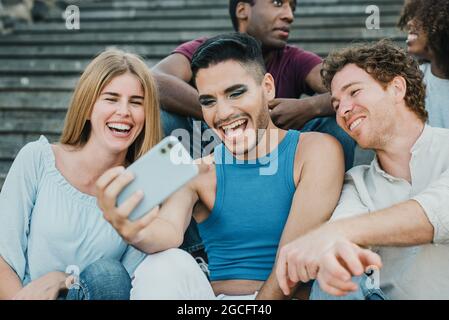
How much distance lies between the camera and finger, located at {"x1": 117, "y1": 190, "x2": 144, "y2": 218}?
156cm

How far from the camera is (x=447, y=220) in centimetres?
167

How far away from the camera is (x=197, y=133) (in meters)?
2.71

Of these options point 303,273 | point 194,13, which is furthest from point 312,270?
point 194,13

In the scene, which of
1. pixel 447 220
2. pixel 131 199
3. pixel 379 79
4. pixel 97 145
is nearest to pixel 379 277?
pixel 447 220

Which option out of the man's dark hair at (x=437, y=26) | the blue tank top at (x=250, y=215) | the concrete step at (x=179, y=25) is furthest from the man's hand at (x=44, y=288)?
the concrete step at (x=179, y=25)

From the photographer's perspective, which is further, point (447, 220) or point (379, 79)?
point (379, 79)

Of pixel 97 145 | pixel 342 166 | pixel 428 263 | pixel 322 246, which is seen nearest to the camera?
pixel 322 246

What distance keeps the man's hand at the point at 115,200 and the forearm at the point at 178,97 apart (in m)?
1.05

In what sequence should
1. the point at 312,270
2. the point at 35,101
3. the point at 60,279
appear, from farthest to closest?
the point at 35,101 < the point at 60,279 < the point at 312,270

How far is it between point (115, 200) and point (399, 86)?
1.07 meters

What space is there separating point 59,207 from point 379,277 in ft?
3.56

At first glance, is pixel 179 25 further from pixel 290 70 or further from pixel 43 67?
pixel 290 70

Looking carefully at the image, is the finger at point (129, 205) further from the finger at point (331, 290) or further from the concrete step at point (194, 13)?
the concrete step at point (194, 13)

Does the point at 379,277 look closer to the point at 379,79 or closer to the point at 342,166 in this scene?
the point at 342,166
